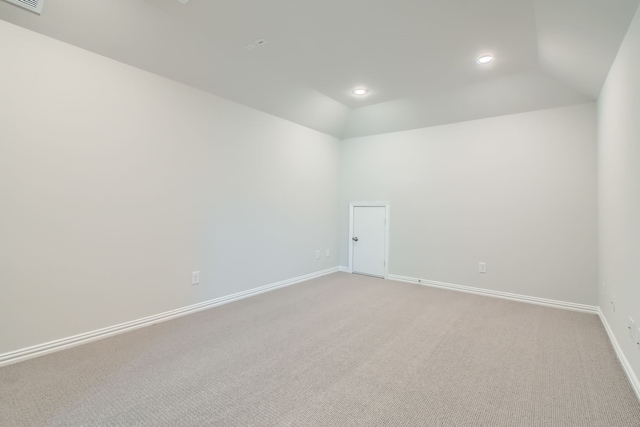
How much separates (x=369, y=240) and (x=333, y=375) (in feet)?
11.3

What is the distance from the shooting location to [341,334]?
9.27 ft

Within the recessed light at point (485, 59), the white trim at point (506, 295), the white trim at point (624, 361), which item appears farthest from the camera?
the white trim at point (506, 295)

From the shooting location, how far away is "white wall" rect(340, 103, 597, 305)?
3629 millimetres

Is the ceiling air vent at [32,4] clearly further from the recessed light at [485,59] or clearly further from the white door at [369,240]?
the white door at [369,240]

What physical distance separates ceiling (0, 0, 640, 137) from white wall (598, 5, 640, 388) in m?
0.24

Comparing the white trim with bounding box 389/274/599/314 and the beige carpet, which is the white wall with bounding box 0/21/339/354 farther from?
the white trim with bounding box 389/274/599/314

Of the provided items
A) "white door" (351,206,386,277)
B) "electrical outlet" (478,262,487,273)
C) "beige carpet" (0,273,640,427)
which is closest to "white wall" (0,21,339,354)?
"beige carpet" (0,273,640,427)

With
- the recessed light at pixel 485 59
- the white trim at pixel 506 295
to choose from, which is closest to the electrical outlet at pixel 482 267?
the white trim at pixel 506 295

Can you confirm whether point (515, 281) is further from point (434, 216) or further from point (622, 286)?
point (622, 286)

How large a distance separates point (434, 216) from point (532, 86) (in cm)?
210

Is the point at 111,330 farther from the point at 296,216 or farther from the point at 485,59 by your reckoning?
the point at 485,59

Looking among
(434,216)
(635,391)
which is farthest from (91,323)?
(434,216)

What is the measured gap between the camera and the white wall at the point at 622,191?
195 centimetres

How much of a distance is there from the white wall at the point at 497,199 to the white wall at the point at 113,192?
2281mm
